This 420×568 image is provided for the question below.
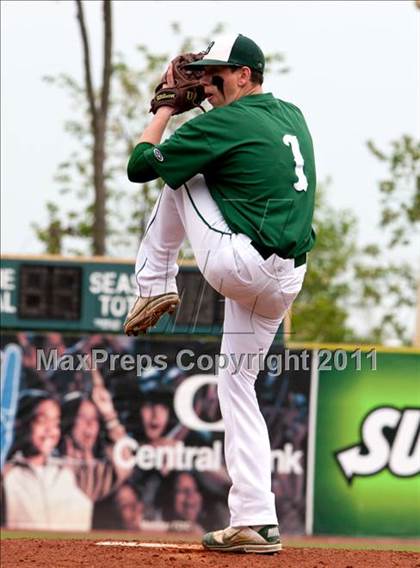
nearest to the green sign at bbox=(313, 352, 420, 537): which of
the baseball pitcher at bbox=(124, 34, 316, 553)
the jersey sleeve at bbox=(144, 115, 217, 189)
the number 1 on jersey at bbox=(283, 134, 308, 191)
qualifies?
the baseball pitcher at bbox=(124, 34, 316, 553)

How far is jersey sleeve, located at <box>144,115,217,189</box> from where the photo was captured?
18.8 feet

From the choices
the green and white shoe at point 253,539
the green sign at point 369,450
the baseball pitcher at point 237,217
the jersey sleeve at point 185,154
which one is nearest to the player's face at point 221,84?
the baseball pitcher at point 237,217

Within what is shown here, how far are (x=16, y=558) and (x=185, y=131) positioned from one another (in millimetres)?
2126

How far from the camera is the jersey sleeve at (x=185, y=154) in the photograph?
5742 mm

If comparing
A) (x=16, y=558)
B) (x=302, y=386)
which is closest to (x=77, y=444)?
(x=302, y=386)

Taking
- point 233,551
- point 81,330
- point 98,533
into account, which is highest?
point 81,330

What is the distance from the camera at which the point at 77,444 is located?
48.7ft

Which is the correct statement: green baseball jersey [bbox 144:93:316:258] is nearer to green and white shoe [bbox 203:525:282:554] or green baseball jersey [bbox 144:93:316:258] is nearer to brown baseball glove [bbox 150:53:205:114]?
brown baseball glove [bbox 150:53:205:114]

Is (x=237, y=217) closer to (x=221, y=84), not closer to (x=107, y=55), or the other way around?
(x=221, y=84)

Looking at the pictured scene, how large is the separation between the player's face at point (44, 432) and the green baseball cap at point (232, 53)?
940 centimetres

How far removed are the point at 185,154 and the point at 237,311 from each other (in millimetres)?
799

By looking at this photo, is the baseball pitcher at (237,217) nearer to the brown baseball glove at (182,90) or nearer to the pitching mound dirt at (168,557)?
the brown baseball glove at (182,90)

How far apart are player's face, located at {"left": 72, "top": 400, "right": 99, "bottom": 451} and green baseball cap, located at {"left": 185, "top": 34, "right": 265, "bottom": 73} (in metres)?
9.29

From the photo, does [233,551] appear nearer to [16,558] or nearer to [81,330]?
[16,558]
